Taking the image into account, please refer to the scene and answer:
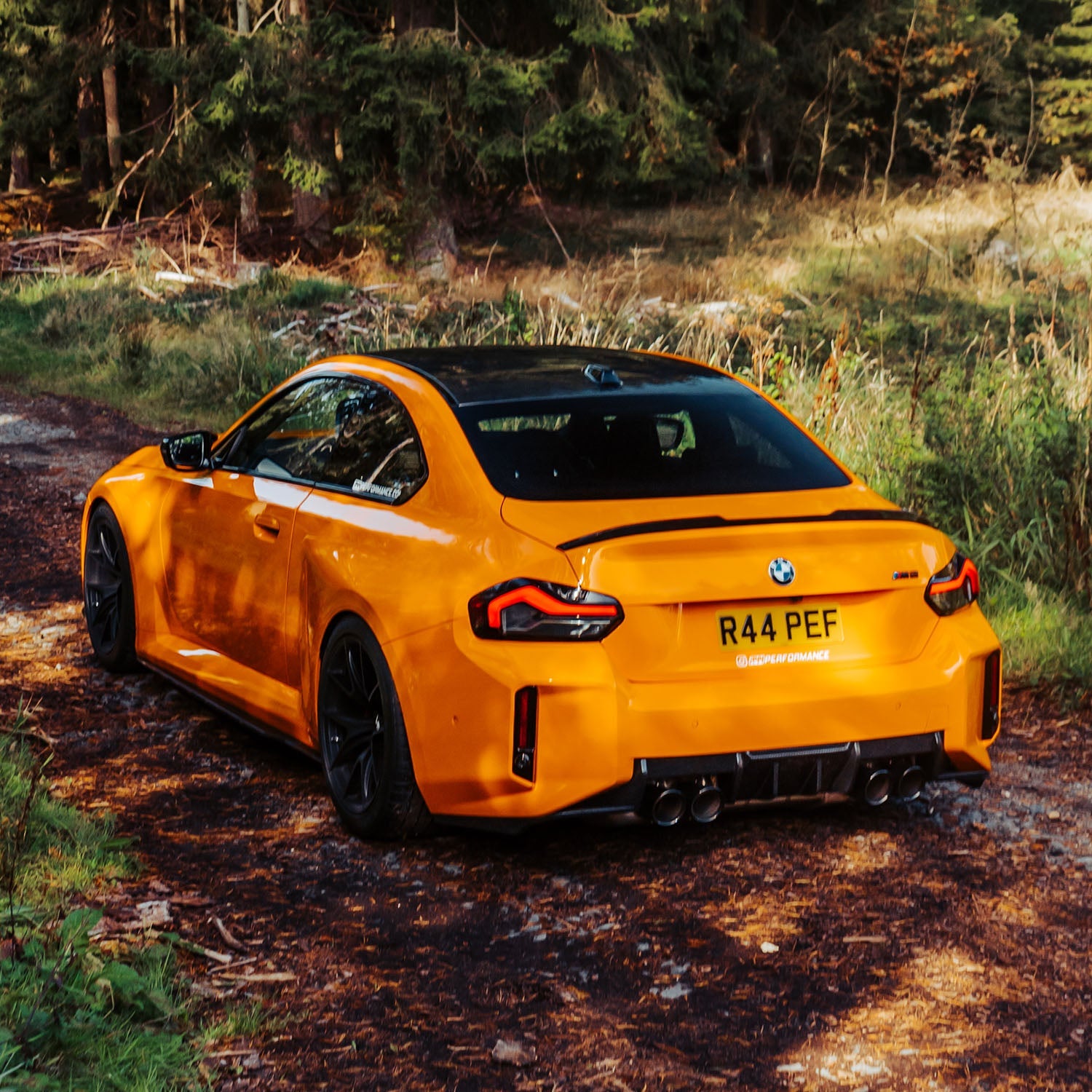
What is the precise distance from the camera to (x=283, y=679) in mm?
5379

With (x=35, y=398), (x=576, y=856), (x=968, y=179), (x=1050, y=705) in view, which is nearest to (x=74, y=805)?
(x=576, y=856)

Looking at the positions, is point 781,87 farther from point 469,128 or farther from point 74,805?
point 74,805

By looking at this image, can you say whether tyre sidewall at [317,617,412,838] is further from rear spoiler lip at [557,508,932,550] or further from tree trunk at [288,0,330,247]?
tree trunk at [288,0,330,247]

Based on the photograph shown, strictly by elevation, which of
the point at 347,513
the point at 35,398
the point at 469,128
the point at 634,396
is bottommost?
the point at 35,398

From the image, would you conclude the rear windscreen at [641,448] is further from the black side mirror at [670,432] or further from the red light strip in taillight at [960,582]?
the red light strip in taillight at [960,582]

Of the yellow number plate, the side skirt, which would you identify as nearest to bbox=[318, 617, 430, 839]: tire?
the side skirt

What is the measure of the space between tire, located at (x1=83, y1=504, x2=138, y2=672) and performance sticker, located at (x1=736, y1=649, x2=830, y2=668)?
329 centimetres

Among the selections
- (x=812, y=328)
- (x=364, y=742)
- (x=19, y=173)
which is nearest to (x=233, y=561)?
(x=364, y=742)

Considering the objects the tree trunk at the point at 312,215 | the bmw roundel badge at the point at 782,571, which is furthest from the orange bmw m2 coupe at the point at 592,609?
the tree trunk at the point at 312,215

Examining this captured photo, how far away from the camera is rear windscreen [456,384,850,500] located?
4.75 m

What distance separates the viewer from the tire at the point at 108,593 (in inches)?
262

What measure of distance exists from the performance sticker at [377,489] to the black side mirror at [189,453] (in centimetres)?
119

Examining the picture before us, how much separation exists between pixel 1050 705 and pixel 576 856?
2.86 m

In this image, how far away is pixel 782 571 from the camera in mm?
4352
